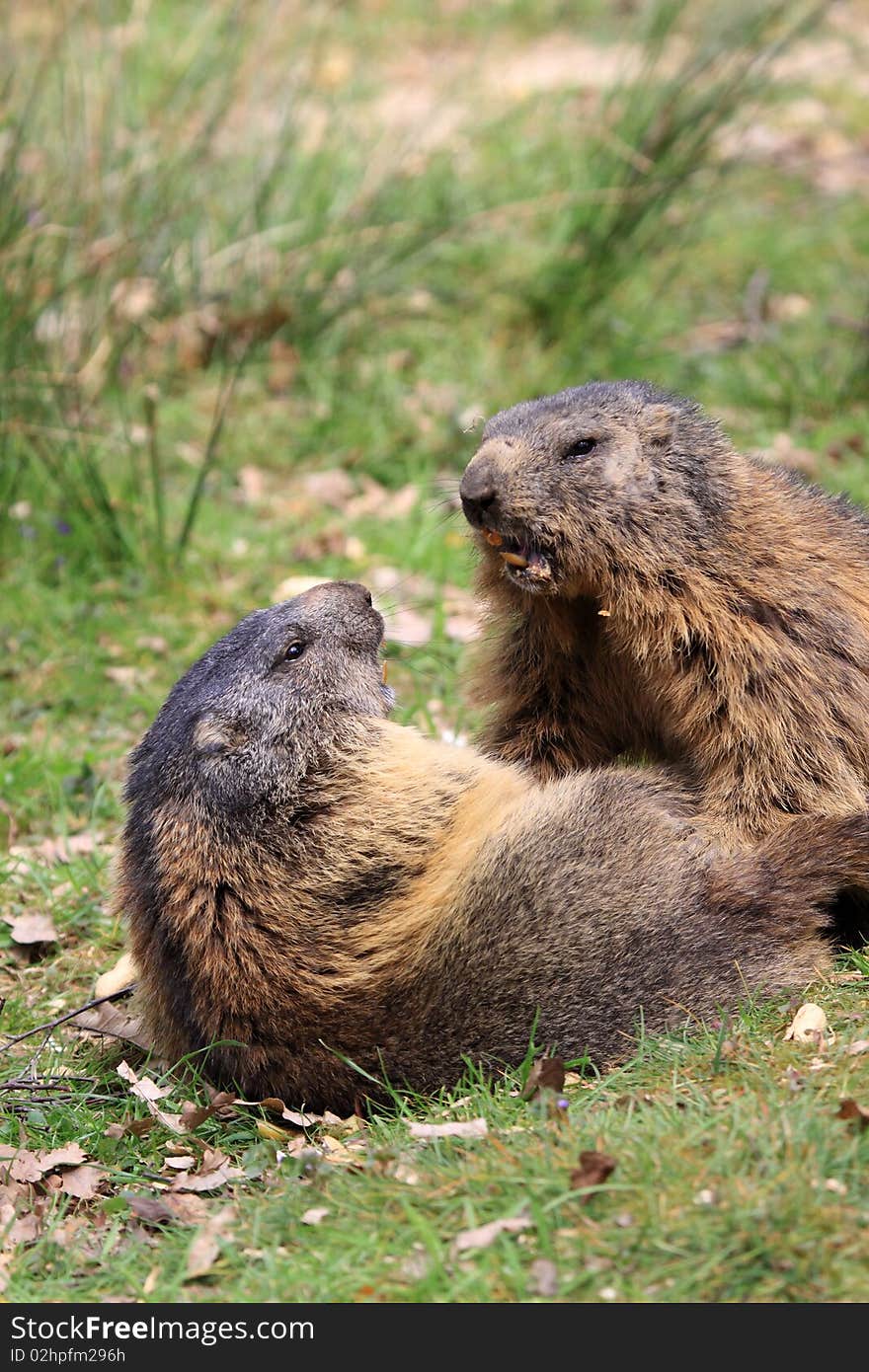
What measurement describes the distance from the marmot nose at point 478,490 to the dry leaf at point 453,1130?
6.48 ft

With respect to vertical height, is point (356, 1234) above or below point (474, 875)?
below

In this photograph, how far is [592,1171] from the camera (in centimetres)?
358

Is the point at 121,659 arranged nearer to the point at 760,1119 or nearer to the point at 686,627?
the point at 686,627

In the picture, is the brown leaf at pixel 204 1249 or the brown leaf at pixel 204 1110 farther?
the brown leaf at pixel 204 1110

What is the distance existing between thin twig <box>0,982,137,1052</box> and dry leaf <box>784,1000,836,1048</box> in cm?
213

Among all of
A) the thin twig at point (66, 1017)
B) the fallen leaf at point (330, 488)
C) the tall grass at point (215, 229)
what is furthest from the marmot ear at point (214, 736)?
the fallen leaf at point (330, 488)

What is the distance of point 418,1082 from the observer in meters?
4.22

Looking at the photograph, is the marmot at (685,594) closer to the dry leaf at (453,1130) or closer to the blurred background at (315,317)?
the dry leaf at (453,1130)

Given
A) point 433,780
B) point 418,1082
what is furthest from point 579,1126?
point 433,780

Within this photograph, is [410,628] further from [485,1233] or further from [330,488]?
[485,1233]

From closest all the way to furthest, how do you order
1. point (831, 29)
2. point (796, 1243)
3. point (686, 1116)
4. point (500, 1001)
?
point (796, 1243) < point (686, 1116) < point (500, 1001) < point (831, 29)

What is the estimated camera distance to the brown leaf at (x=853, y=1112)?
366 cm

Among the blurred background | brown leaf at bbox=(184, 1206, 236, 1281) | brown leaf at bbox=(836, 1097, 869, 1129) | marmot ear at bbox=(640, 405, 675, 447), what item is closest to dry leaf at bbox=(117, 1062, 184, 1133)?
brown leaf at bbox=(184, 1206, 236, 1281)

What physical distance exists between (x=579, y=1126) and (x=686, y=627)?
173 cm
